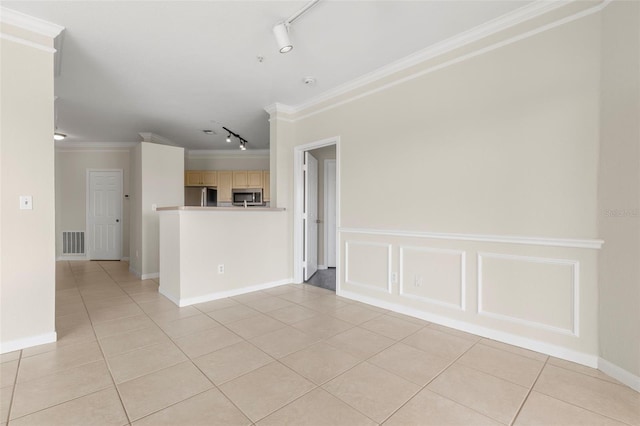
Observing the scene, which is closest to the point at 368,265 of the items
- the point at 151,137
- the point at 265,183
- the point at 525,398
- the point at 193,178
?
the point at 525,398

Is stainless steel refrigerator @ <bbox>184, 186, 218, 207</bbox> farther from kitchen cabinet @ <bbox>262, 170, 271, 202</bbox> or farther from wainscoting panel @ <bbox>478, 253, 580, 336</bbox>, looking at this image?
wainscoting panel @ <bbox>478, 253, 580, 336</bbox>

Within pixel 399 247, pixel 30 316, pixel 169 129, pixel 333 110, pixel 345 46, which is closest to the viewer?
pixel 30 316

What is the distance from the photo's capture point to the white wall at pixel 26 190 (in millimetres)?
2219

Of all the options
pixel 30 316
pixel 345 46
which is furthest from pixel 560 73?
pixel 30 316

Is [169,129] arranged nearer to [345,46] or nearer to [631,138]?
[345,46]

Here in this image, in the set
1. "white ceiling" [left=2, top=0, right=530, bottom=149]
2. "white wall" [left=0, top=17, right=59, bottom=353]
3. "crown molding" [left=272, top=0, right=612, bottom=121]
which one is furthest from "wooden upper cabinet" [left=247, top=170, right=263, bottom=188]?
"white wall" [left=0, top=17, right=59, bottom=353]

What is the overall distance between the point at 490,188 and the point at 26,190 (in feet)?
12.3

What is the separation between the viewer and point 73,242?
6609 millimetres

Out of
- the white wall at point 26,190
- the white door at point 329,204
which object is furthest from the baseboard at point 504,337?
the white wall at point 26,190

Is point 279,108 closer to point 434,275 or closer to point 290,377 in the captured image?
point 434,275

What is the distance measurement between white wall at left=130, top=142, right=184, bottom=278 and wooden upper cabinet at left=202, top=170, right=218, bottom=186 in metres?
1.81

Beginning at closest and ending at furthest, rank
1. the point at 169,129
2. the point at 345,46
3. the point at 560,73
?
the point at 560,73 → the point at 345,46 → the point at 169,129

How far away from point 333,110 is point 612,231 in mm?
2943

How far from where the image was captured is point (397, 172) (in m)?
3.11
